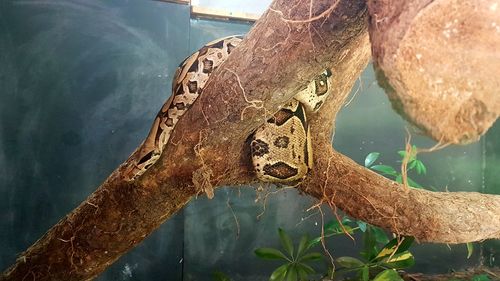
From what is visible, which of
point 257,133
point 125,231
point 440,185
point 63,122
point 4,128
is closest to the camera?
point 257,133

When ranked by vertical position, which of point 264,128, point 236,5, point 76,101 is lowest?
point 76,101

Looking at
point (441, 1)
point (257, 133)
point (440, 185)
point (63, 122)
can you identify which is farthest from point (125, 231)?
point (440, 185)

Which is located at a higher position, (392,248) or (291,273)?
(392,248)

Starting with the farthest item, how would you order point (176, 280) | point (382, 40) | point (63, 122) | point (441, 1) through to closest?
point (176, 280)
point (63, 122)
point (382, 40)
point (441, 1)

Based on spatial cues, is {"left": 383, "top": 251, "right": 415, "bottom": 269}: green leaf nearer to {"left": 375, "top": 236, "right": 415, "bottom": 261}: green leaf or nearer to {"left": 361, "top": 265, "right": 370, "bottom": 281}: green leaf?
{"left": 375, "top": 236, "right": 415, "bottom": 261}: green leaf

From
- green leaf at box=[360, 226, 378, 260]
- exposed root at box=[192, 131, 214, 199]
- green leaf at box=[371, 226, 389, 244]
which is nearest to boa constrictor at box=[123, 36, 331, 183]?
exposed root at box=[192, 131, 214, 199]

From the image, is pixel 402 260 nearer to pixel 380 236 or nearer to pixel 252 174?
pixel 380 236

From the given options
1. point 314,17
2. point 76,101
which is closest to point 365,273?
point 314,17

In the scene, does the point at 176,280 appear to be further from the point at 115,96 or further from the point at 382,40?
the point at 382,40
